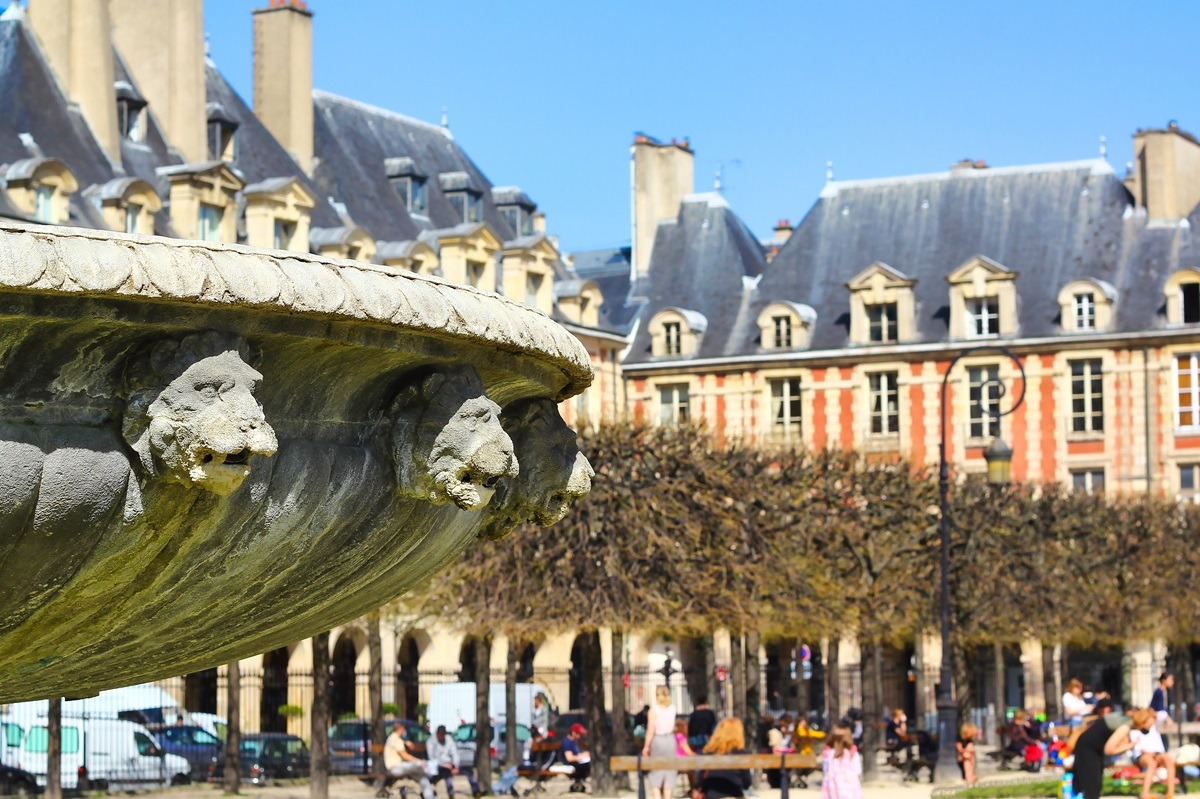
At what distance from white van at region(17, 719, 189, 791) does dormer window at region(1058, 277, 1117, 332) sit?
2884 cm

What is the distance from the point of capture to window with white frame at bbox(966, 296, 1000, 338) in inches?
1964

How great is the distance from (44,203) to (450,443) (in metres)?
28.8

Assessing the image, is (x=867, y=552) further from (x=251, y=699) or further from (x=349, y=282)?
(x=349, y=282)

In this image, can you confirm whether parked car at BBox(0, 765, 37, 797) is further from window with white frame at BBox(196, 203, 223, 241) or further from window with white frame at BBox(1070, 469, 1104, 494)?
window with white frame at BBox(1070, 469, 1104, 494)

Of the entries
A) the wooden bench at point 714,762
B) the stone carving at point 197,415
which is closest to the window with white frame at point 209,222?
the wooden bench at point 714,762

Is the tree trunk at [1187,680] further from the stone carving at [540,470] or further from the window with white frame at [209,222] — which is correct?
the stone carving at [540,470]

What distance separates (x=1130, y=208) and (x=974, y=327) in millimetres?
4614

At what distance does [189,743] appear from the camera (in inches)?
1053

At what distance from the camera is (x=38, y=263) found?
407cm

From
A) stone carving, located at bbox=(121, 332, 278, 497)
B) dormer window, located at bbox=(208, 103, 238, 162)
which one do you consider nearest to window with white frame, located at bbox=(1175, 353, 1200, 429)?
dormer window, located at bbox=(208, 103, 238, 162)

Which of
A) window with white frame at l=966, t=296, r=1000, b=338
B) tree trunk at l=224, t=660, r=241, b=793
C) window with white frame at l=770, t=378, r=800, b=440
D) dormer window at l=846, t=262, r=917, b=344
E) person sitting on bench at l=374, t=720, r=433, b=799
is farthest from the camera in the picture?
window with white frame at l=770, t=378, r=800, b=440

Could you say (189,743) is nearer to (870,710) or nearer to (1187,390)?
(870,710)

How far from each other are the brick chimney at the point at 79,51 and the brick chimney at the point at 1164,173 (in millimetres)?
24974

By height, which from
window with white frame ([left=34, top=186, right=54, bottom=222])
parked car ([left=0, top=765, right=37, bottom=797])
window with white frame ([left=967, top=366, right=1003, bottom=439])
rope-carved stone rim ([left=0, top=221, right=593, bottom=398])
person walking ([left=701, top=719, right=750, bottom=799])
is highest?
window with white frame ([left=34, top=186, right=54, bottom=222])
